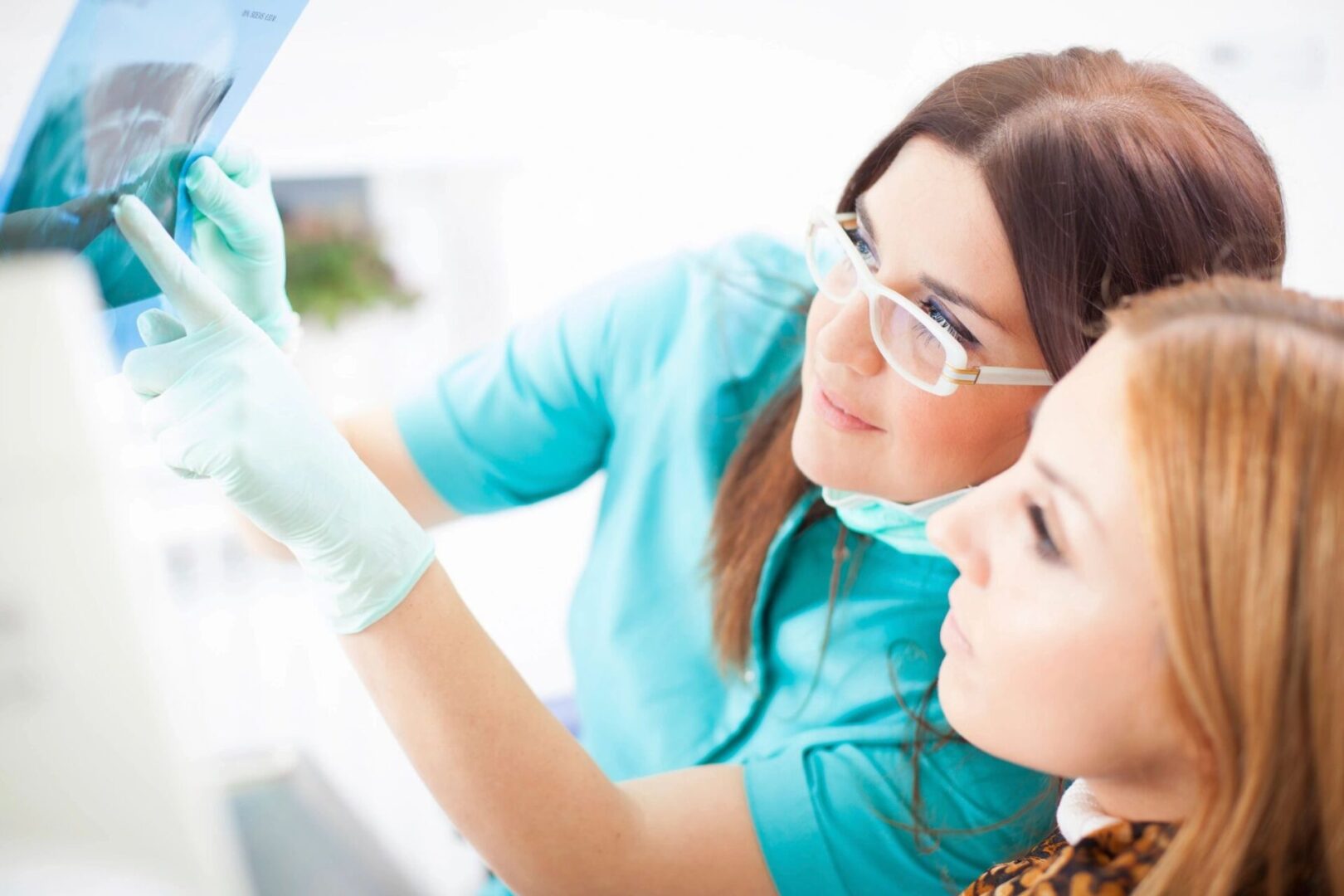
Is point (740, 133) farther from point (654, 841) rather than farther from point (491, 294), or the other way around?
point (654, 841)

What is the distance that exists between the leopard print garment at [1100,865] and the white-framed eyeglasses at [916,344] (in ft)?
1.18

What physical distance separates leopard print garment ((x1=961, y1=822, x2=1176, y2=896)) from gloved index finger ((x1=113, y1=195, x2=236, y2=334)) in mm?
711

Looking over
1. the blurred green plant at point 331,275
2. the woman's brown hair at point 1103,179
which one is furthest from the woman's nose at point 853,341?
the blurred green plant at point 331,275

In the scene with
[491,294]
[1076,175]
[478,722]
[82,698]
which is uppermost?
[1076,175]

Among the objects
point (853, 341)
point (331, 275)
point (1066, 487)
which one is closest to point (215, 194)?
point (853, 341)

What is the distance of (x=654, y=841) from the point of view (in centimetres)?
90

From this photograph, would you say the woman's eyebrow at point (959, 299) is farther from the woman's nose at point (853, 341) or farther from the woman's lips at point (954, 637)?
the woman's lips at point (954, 637)

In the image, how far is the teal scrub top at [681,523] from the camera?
1055mm

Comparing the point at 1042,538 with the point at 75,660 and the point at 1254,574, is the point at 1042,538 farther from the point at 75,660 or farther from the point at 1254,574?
the point at 75,660

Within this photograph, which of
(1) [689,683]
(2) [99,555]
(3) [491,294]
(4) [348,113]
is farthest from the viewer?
(3) [491,294]

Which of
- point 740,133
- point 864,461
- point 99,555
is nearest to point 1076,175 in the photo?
point 864,461

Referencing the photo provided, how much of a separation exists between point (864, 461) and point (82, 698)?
65 cm

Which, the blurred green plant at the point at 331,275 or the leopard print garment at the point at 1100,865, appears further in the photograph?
the blurred green plant at the point at 331,275

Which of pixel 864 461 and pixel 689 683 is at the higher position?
pixel 864 461
